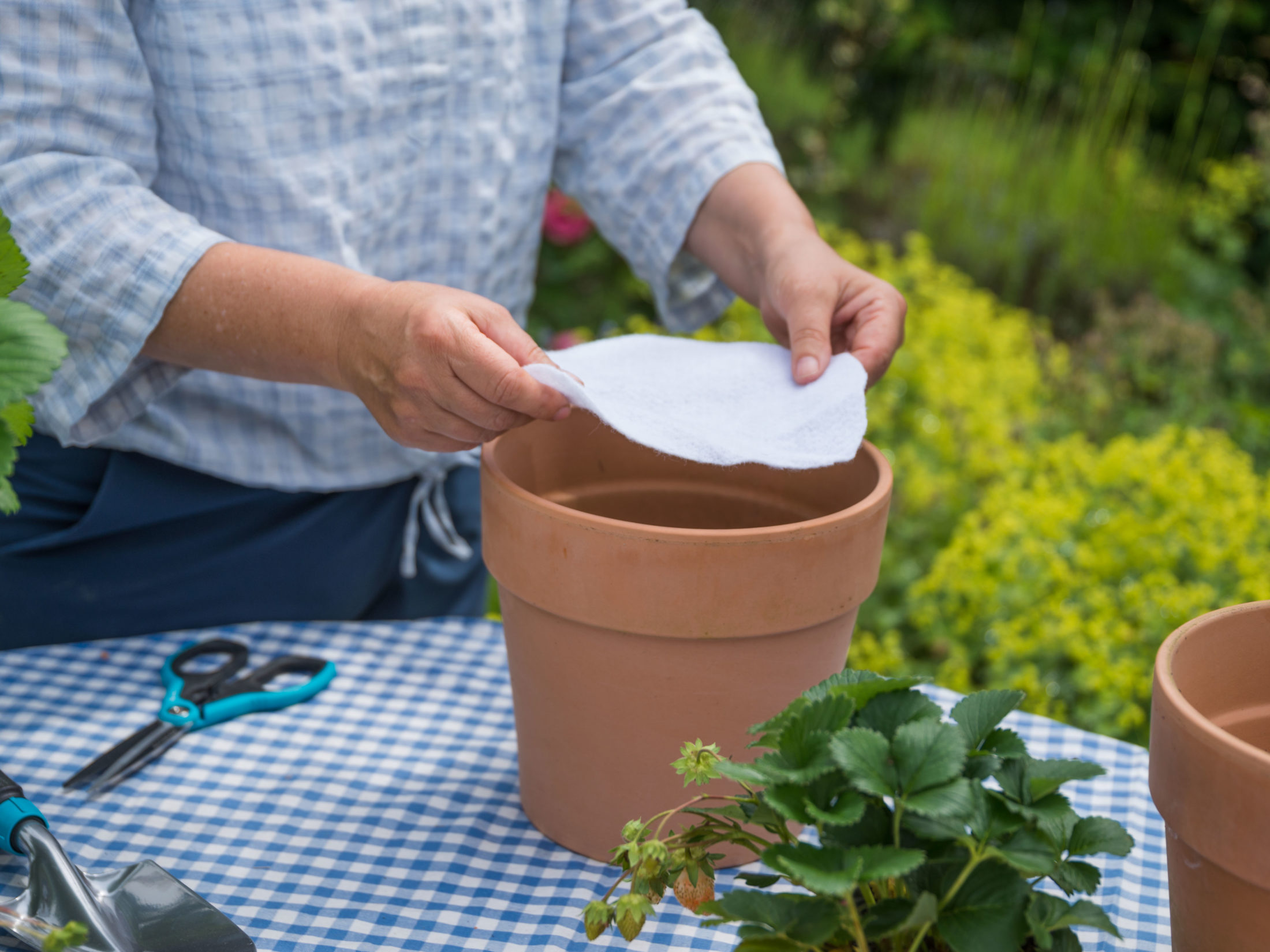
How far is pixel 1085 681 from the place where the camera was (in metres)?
1.51

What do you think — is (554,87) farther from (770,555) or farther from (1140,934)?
(1140,934)

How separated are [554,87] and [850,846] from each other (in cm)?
90

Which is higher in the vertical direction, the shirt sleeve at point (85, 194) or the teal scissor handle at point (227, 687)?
the shirt sleeve at point (85, 194)

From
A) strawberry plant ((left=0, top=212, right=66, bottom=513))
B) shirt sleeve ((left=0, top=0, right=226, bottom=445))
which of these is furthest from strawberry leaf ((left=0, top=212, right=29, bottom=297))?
shirt sleeve ((left=0, top=0, right=226, bottom=445))

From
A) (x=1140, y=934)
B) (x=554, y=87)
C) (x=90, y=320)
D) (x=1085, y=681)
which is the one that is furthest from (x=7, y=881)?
(x=1085, y=681)

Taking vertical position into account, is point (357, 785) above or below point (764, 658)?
below

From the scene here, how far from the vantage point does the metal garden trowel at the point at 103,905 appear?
0.64 metres

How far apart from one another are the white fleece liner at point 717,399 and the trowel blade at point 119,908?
0.38 meters

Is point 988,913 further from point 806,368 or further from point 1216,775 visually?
point 806,368

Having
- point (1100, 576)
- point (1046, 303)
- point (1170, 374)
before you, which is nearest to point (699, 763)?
point (1100, 576)

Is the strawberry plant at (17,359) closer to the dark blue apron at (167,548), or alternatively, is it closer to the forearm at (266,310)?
the forearm at (266,310)

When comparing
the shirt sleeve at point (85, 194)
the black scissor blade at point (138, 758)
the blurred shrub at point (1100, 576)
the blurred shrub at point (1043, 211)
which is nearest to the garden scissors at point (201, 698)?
the black scissor blade at point (138, 758)

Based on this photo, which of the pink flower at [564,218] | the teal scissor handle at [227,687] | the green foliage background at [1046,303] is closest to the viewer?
the teal scissor handle at [227,687]

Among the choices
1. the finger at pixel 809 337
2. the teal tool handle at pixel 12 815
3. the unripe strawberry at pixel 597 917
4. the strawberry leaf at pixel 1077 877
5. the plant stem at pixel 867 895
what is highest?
the finger at pixel 809 337
